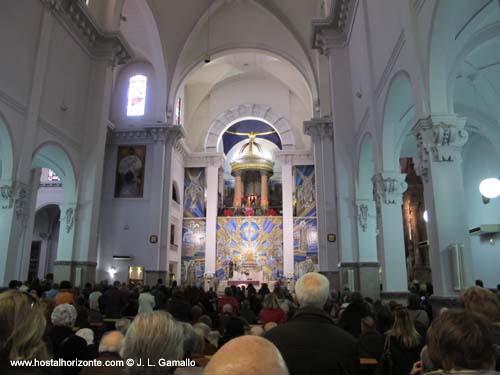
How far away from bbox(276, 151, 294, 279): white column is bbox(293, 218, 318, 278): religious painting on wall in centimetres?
25

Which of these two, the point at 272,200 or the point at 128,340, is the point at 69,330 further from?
the point at 272,200

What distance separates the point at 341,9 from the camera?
36.7 feet

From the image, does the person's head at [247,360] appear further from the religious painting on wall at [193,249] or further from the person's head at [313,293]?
the religious painting on wall at [193,249]

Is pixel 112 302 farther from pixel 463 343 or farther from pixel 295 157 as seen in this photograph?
pixel 295 157

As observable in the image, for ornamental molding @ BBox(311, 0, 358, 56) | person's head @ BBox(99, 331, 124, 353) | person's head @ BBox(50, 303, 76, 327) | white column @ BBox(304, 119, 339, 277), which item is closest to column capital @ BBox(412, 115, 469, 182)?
person's head @ BBox(99, 331, 124, 353)

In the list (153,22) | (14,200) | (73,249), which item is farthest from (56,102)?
(153,22)

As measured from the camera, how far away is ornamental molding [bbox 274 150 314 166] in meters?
25.6

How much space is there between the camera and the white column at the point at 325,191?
14797 mm

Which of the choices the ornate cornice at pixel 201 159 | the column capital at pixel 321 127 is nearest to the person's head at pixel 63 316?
the column capital at pixel 321 127

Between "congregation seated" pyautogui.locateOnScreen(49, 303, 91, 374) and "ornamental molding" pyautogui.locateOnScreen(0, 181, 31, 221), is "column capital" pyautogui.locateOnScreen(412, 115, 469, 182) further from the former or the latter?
"ornamental molding" pyautogui.locateOnScreen(0, 181, 31, 221)

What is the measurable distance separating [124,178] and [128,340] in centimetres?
1898

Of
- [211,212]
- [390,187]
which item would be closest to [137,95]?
[211,212]

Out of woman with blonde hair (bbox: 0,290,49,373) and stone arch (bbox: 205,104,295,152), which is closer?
woman with blonde hair (bbox: 0,290,49,373)

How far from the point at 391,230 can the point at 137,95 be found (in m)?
16.6
